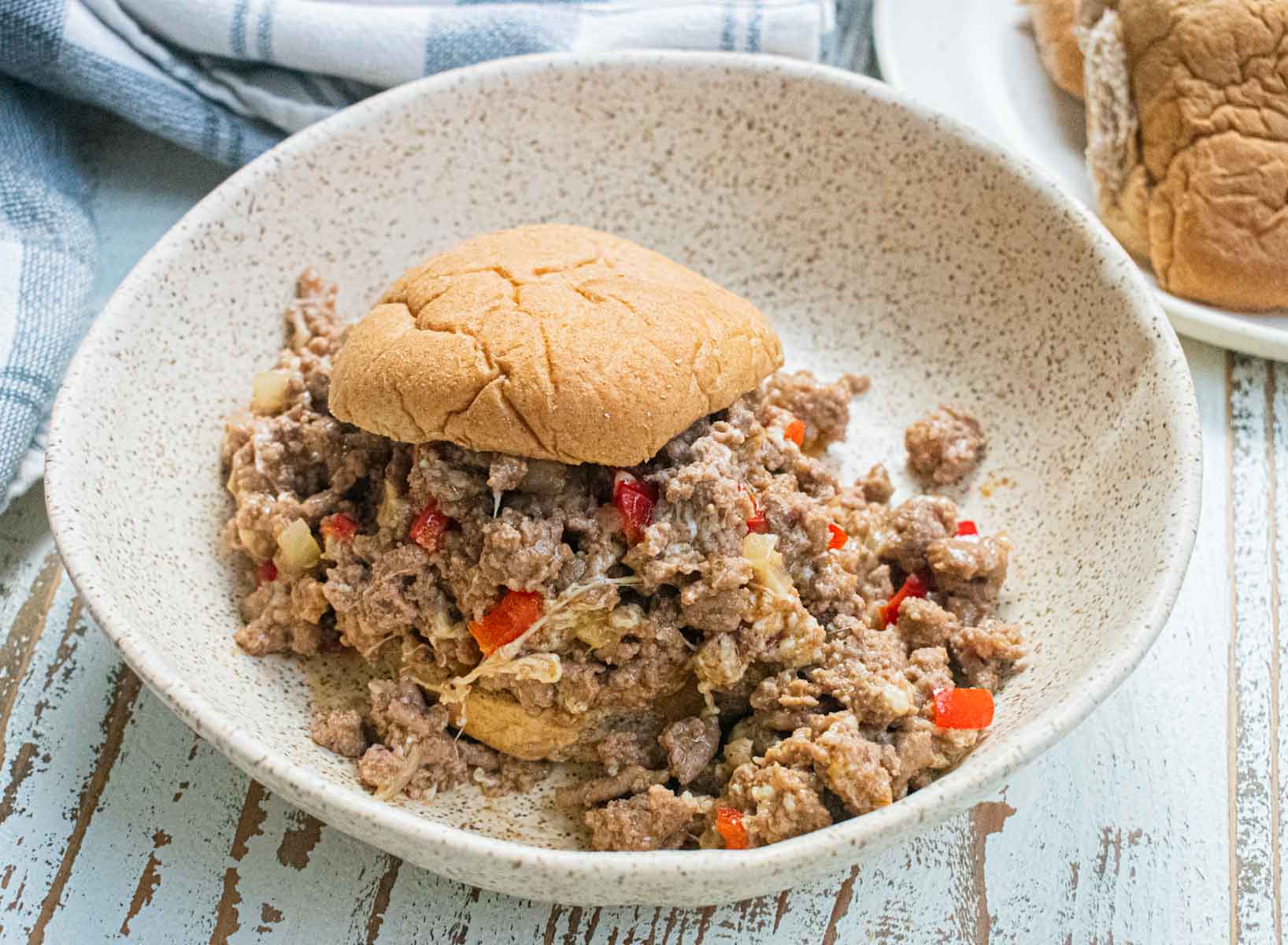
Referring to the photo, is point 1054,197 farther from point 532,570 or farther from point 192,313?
point 192,313

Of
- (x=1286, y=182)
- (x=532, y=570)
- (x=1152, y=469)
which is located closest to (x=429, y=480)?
(x=532, y=570)

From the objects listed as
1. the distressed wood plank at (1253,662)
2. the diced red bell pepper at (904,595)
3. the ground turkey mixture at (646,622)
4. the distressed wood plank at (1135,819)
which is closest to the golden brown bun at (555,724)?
the ground turkey mixture at (646,622)

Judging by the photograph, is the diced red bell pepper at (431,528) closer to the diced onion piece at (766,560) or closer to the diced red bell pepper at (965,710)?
the diced onion piece at (766,560)

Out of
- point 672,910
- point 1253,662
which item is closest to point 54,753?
point 672,910

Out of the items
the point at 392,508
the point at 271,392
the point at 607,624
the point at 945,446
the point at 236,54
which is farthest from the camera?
the point at 236,54

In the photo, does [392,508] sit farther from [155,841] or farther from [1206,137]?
[1206,137]

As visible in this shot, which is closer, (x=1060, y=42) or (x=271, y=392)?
(x=271, y=392)
